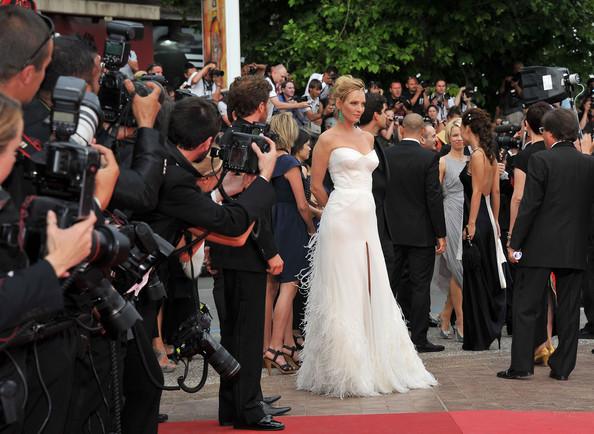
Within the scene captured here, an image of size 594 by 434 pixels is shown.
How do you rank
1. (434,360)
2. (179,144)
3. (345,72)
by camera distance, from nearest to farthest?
(179,144)
(434,360)
(345,72)

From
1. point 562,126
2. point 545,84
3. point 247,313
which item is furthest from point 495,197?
point 247,313

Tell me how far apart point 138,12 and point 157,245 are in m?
23.6

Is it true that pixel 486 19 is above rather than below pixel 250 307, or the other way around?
above

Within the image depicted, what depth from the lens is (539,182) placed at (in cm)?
870

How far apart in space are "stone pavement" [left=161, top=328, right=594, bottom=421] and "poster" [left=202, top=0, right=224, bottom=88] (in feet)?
23.5

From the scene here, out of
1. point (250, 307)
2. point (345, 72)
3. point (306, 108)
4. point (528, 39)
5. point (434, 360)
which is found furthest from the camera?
point (528, 39)

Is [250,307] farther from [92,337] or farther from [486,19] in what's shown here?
[486,19]

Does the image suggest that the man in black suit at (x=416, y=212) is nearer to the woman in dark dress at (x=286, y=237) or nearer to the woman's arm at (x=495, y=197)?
the woman's arm at (x=495, y=197)

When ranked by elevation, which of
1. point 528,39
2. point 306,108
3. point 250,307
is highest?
point 528,39

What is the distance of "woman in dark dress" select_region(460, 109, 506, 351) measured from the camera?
10328 mm

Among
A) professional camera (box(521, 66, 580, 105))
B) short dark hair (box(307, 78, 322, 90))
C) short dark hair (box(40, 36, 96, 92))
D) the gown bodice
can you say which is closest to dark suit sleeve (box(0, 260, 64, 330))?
short dark hair (box(40, 36, 96, 92))

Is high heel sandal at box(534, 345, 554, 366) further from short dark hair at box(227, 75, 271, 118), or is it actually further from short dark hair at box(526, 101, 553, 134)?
short dark hair at box(227, 75, 271, 118)

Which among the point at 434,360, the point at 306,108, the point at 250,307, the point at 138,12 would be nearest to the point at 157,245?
the point at 250,307

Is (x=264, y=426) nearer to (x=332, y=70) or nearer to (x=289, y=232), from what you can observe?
(x=289, y=232)
